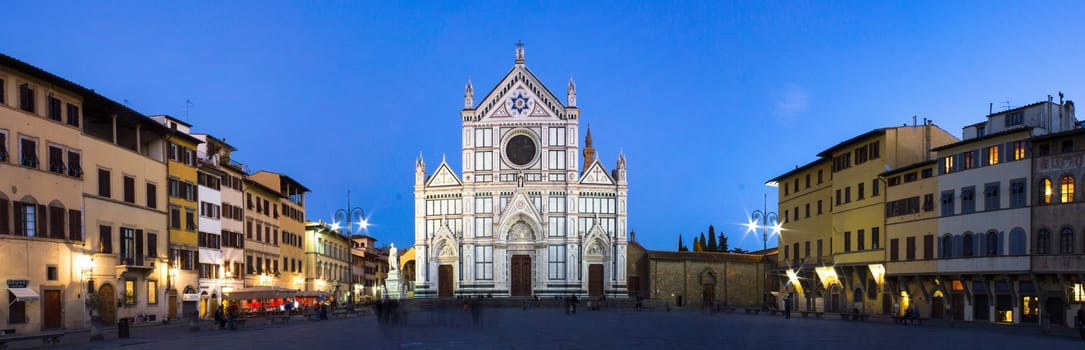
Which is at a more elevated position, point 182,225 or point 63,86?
point 63,86

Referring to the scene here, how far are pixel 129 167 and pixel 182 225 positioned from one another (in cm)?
663

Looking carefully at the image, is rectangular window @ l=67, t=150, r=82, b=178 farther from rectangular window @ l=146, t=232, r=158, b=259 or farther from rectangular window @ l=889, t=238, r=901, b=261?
rectangular window @ l=889, t=238, r=901, b=261

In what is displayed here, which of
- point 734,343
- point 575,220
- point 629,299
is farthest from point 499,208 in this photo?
point 734,343

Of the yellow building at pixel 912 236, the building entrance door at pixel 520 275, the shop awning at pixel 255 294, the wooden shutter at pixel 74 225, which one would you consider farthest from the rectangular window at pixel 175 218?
the building entrance door at pixel 520 275

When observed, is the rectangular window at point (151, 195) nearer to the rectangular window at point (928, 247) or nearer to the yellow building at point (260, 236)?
the yellow building at point (260, 236)

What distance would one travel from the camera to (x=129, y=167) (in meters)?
48.1

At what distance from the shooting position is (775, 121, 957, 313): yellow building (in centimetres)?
5938

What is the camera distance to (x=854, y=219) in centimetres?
6338

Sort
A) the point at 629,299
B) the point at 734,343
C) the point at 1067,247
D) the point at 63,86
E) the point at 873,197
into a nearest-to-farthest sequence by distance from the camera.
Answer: the point at 734,343 < the point at 63,86 < the point at 1067,247 < the point at 873,197 < the point at 629,299

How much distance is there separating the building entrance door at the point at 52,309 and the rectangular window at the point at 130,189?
7.37 meters

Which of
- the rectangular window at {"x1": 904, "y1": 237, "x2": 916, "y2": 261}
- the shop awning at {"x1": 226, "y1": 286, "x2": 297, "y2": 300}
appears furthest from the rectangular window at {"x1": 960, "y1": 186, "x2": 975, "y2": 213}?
the shop awning at {"x1": 226, "y1": 286, "x2": 297, "y2": 300}

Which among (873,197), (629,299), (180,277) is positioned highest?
(873,197)

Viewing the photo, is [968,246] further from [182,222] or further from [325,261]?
[325,261]

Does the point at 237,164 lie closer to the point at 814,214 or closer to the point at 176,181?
the point at 176,181
